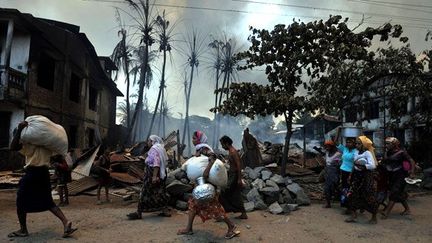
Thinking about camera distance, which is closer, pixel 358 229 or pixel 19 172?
pixel 358 229

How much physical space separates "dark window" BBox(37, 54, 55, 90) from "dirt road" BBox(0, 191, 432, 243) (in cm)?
915

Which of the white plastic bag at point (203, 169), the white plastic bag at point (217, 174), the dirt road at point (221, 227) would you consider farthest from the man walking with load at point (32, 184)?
the white plastic bag at point (217, 174)

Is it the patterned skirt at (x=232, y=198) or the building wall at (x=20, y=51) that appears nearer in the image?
the patterned skirt at (x=232, y=198)

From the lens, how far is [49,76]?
17.0 metres

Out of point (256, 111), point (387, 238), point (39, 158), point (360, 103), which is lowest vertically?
point (387, 238)

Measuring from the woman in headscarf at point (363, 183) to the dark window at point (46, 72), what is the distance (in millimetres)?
13636

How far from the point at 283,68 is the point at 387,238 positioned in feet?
22.0

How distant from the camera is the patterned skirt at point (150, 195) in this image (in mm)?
6914

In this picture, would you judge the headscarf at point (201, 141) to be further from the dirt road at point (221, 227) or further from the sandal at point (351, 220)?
the sandal at point (351, 220)

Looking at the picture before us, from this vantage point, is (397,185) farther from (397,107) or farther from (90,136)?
(90,136)

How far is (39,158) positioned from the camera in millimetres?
5492

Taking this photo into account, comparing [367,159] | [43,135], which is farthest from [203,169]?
[367,159]

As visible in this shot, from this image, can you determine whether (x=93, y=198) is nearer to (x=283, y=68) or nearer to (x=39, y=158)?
(x=39, y=158)

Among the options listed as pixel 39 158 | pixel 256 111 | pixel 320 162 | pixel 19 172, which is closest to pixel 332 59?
pixel 256 111
